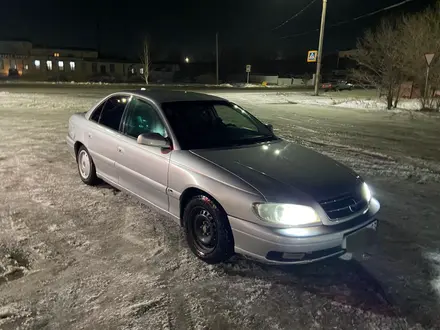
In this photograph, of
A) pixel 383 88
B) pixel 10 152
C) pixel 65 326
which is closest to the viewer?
pixel 65 326

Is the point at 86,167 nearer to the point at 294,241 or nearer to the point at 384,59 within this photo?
the point at 294,241

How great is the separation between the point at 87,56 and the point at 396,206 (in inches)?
3047

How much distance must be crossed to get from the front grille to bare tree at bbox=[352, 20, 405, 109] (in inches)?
662

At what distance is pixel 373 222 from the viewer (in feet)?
11.4

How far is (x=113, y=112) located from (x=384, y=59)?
17204mm

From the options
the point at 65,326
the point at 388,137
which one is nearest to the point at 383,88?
the point at 388,137

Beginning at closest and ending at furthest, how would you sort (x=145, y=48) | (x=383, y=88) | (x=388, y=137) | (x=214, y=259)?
1. (x=214, y=259)
2. (x=388, y=137)
3. (x=383, y=88)
4. (x=145, y=48)

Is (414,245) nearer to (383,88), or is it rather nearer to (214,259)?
(214,259)

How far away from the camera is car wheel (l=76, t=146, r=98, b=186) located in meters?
5.38

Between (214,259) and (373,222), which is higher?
(373,222)

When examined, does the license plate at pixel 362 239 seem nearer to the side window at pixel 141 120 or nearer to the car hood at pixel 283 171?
the car hood at pixel 283 171

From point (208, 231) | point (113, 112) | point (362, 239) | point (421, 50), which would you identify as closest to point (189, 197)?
point (208, 231)

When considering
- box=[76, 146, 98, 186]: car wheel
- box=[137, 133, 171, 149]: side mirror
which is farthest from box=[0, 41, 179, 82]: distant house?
box=[137, 133, 171, 149]: side mirror

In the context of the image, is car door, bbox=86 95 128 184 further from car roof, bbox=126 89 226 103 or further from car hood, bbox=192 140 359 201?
car hood, bbox=192 140 359 201
